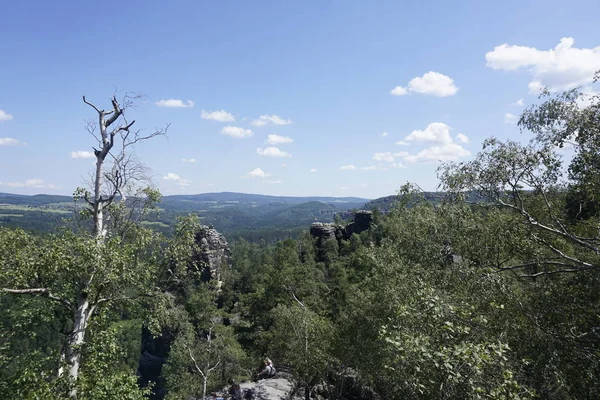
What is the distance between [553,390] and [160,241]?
14.7 metres

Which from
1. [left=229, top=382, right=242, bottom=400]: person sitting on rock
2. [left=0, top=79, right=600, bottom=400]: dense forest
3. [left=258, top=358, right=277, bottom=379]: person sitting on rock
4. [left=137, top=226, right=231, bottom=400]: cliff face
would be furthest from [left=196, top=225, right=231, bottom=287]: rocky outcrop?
[left=0, top=79, right=600, bottom=400]: dense forest

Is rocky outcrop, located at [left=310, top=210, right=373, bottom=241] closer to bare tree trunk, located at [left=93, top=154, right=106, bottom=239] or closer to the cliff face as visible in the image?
the cliff face

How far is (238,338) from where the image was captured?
45375 mm

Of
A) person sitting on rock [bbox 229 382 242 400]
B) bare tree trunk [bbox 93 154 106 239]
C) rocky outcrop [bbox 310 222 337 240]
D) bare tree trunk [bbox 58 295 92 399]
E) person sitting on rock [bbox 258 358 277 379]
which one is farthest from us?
rocky outcrop [bbox 310 222 337 240]

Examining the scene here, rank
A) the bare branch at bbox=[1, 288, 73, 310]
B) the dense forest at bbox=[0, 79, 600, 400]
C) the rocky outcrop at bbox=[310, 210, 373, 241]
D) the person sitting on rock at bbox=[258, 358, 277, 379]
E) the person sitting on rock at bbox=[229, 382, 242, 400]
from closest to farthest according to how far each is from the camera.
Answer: the dense forest at bbox=[0, 79, 600, 400]
the bare branch at bbox=[1, 288, 73, 310]
the person sitting on rock at bbox=[229, 382, 242, 400]
the person sitting on rock at bbox=[258, 358, 277, 379]
the rocky outcrop at bbox=[310, 210, 373, 241]

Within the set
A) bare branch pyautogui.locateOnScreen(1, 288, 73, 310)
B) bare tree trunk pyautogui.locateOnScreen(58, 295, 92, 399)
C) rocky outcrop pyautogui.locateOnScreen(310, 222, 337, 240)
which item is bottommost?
rocky outcrop pyautogui.locateOnScreen(310, 222, 337, 240)

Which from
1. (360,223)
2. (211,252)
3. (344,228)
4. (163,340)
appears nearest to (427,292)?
(163,340)

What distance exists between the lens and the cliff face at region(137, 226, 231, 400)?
61000mm

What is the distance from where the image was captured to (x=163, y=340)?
2453 inches

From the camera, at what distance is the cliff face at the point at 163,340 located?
61.0 metres

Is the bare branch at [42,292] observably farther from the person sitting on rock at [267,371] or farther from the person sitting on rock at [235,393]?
the person sitting on rock at [267,371]

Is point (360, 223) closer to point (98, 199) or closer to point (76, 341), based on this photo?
point (98, 199)

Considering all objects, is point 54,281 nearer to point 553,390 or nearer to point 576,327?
point 553,390

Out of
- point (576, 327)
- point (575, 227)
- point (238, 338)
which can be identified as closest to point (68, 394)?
point (576, 327)
